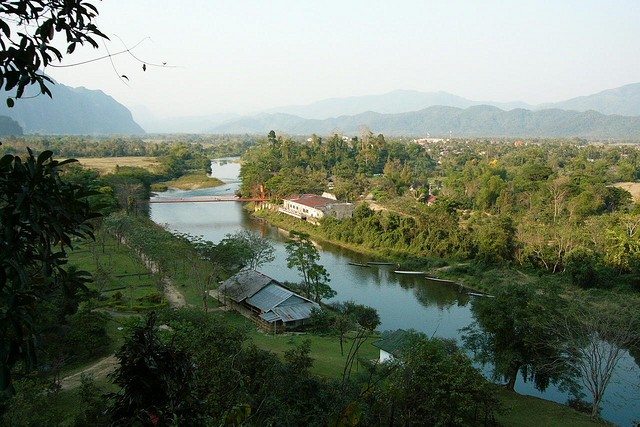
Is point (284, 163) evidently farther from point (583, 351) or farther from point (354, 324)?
point (583, 351)

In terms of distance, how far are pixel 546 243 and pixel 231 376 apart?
55.4ft

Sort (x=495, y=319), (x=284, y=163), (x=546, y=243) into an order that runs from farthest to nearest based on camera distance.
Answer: (x=284, y=163)
(x=546, y=243)
(x=495, y=319)

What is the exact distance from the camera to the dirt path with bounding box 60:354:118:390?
8.43 metres

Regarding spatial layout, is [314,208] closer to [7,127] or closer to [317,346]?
[317,346]

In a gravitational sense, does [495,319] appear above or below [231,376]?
below

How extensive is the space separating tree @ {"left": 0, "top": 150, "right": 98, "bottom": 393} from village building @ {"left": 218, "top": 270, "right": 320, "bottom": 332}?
1141cm

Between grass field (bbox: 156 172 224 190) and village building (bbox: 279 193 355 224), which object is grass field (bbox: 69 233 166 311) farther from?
grass field (bbox: 156 172 224 190)

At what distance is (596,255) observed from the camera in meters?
18.4

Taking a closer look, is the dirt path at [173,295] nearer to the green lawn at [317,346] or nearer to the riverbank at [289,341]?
the riverbank at [289,341]

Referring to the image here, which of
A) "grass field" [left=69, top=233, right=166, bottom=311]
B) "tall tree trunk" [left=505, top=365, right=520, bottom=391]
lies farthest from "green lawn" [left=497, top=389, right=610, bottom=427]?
"grass field" [left=69, top=233, right=166, bottom=311]

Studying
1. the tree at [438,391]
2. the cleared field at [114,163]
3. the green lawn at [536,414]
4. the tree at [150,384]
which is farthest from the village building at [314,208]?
the tree at [150,384]

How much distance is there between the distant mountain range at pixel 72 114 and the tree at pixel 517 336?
9554cm

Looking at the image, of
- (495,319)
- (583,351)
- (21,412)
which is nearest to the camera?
(21,412)

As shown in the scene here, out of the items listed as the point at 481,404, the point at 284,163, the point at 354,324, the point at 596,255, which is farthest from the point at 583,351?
the point at 284,163
